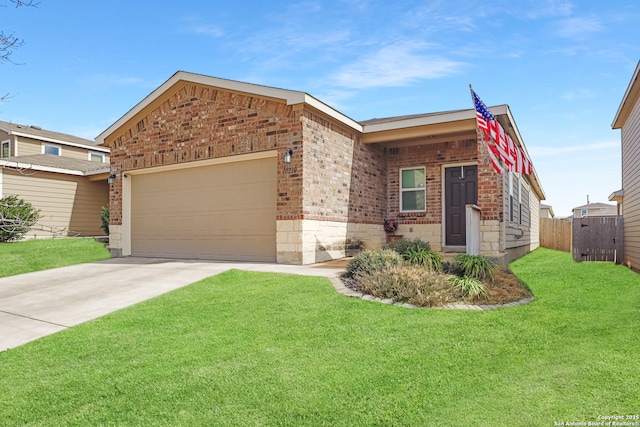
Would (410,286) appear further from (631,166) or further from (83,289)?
(631,166)

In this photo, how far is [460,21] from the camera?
9398mm

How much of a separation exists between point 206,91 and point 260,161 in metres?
2.39

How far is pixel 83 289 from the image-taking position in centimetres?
745

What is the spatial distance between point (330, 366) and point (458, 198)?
919cm

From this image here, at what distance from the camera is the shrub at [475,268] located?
22.7 ft

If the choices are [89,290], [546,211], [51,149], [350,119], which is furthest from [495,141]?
[546,211]

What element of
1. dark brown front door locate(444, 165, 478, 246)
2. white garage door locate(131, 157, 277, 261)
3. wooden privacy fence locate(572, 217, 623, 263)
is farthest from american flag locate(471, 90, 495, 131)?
wooden privacy fence locate(572, 217, 623, 263)

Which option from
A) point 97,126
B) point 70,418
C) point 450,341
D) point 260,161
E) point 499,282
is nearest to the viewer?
point 70,418

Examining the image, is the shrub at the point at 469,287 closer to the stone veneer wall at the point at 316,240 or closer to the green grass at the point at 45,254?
the stone veneer wall at the point at 316,240

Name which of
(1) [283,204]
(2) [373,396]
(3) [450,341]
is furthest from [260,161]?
(2) [373,396]

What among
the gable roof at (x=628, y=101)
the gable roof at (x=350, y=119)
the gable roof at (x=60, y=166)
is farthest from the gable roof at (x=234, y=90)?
the gable roof at (x=628, y=101)

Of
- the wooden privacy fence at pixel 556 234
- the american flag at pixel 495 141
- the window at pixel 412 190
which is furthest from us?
the wooden privacy fence at pixel 556 234

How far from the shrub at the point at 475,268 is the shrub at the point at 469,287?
42 centimetres

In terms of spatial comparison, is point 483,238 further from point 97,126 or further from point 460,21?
point 97,126
